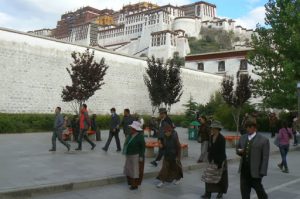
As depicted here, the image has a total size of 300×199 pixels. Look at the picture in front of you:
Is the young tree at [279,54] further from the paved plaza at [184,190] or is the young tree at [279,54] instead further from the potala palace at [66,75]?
the paved plaza at [184,190]

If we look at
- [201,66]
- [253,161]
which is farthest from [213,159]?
[201,66]

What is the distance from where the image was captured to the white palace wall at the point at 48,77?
2520 centimetres

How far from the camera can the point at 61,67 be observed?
28703 millimetres

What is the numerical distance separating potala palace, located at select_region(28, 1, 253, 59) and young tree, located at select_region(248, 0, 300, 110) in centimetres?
5792

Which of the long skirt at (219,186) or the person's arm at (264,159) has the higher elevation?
the person's arm at (264,159)

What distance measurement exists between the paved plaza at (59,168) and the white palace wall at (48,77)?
36.3 feet

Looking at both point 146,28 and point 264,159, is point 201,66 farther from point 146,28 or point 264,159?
point 146,28

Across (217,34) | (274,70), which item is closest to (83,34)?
(217,34)

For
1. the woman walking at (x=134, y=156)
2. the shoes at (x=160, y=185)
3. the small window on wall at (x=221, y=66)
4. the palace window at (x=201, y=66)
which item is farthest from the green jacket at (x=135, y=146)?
the palace window at (x=201, y=66)

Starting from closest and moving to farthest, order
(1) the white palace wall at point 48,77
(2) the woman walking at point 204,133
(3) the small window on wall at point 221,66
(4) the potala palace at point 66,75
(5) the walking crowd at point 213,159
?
(5) the walking crowd at point 213,159
(2) the woman walking at point 204,133
(1) the white palace wall at point 48,77
(4) the potala palace at point 66,75
(3) the small window on wall at point 221,66

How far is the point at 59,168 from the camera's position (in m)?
10.5

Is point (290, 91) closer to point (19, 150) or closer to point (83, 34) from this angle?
point (19, 150)

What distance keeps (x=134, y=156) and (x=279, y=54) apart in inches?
827

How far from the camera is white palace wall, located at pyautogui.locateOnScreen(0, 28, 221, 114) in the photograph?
82.7ft
